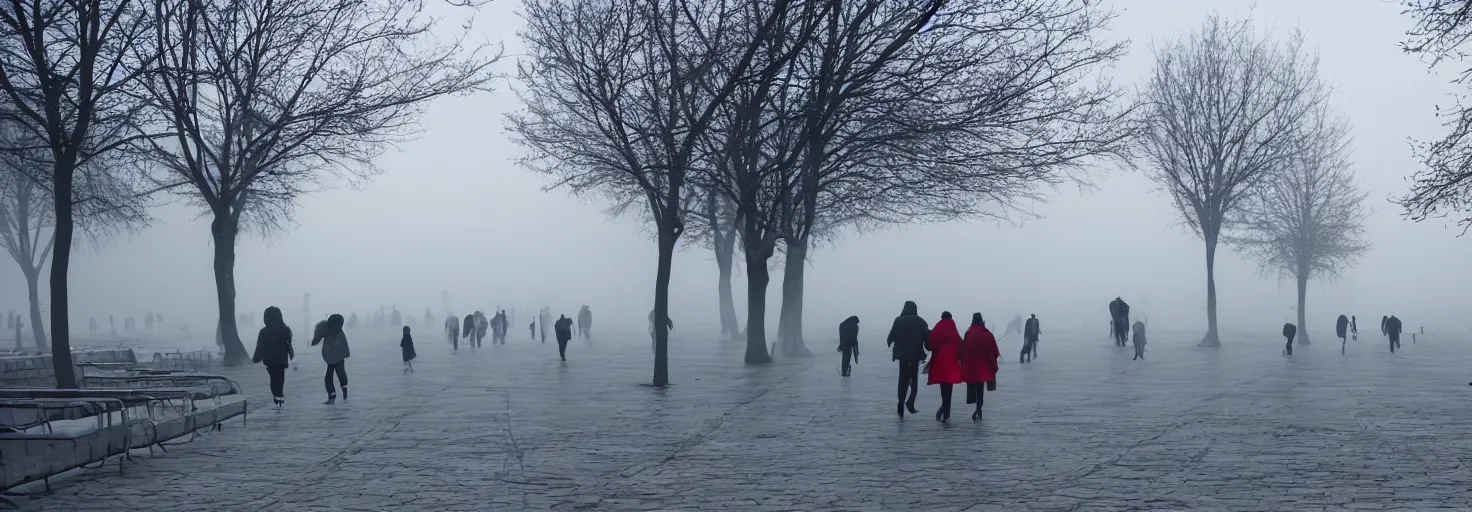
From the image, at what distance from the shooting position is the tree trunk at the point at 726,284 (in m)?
51.6

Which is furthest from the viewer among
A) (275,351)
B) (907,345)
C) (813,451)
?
(275,351)

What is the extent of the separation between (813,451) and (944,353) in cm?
375

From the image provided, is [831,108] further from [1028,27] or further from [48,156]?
[48,156]

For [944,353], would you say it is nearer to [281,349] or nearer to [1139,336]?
[281,349]

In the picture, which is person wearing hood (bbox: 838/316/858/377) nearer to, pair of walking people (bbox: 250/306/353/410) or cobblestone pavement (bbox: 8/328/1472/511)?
cobblestone pavement (bbox: 8/328/1472/511)

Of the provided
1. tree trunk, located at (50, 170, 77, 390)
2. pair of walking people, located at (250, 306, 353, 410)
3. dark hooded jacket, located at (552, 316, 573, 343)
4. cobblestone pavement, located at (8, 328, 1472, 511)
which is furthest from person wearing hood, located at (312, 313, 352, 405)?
dark hooded jacket, located at (552, 316, 573, 343)

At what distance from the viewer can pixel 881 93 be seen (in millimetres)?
25688

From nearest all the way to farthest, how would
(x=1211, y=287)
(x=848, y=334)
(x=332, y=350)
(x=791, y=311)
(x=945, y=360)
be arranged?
1. (x=945, y=360)
2. (x=332, y=350)
3. (x=848, y=334)
4. (x=791, y=311)
5. (x=1211, y=287)

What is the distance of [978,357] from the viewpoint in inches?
651

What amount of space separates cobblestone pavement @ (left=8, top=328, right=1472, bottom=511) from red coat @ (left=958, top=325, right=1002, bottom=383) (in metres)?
0.71

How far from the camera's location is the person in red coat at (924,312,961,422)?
642 inches

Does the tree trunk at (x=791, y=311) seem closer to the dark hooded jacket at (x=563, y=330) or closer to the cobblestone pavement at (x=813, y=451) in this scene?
the dark hooded jacket at (x=563, y=330)

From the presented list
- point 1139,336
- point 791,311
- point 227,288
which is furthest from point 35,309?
point 1139,336

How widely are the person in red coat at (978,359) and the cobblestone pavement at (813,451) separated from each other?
0.59 m
